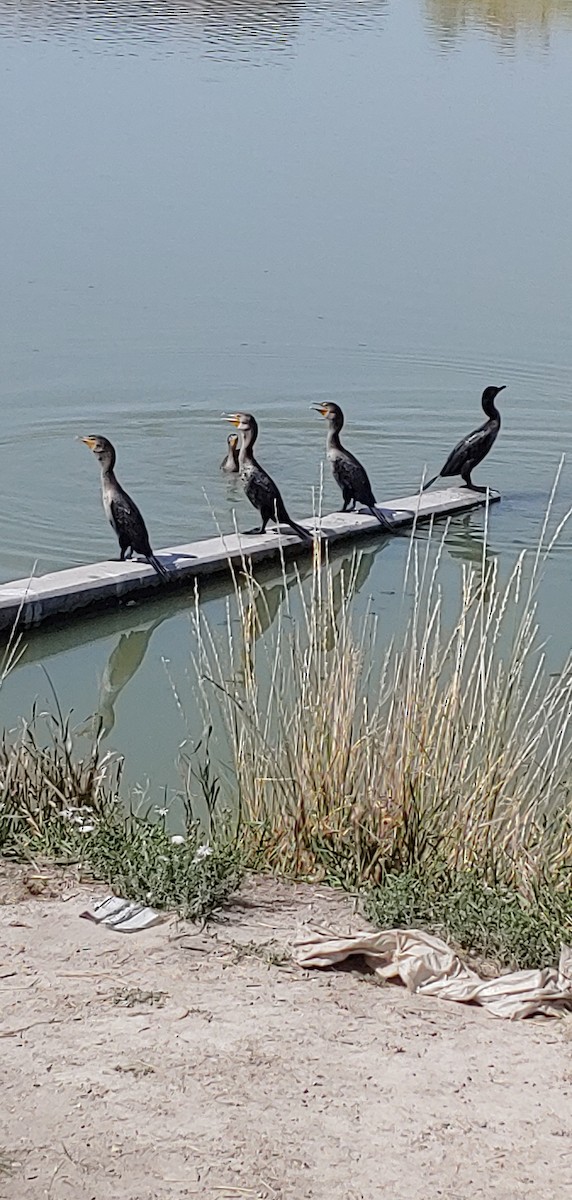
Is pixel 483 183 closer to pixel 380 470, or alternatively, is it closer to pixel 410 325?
pixel 410 325

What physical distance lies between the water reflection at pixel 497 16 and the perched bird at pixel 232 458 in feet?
83.9

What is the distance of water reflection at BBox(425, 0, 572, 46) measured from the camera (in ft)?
118

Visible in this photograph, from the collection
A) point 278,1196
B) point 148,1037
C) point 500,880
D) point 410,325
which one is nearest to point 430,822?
point 500,880

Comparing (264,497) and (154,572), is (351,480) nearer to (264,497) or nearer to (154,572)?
(264,497)

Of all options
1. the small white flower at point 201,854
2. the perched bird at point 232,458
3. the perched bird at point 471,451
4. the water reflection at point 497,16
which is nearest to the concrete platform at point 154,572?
the perched bird at point 471,451

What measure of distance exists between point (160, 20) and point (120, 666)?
1134 inches

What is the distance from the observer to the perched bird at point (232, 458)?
11.7 meters

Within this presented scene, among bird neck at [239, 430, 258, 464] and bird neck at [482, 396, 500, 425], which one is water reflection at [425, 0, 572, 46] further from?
bird neck at [239, 430, 258, 464]

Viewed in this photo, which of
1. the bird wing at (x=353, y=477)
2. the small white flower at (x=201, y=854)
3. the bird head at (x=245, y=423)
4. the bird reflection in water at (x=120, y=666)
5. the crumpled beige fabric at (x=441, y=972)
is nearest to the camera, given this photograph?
the crumpled beige fabric at (x=441, y=972)

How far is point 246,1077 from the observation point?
12.8 feet

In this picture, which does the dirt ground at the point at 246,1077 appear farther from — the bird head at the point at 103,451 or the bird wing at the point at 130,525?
the bird head at the point at 103,451

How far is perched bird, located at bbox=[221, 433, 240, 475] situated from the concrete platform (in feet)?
2.90

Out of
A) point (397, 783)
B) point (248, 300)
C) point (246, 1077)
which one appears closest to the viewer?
point (246, 1077)

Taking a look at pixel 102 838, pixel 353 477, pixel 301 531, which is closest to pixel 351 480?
pixel 353 477
